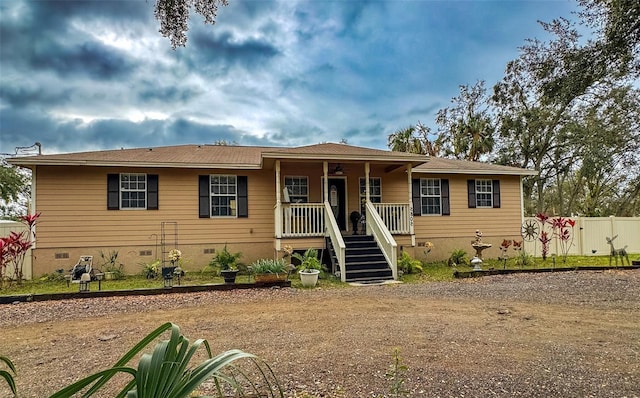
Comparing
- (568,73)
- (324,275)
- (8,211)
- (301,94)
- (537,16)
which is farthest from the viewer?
(8,211)

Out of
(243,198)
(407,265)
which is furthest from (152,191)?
(407,265)

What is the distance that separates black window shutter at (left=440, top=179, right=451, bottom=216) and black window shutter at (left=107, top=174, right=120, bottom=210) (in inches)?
413

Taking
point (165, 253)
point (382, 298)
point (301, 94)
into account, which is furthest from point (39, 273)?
point (301, 94)

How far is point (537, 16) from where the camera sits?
6.91 meters

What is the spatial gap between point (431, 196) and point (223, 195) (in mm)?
7126

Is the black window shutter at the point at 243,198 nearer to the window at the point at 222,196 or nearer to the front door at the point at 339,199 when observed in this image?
the window at the point at 222,196

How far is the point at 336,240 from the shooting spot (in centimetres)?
1001

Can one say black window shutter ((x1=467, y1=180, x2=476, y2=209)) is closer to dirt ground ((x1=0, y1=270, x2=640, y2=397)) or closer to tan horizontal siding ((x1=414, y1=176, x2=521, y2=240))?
tan horizontal siding ((x1=414, y1=176, x2=521, y2=240))

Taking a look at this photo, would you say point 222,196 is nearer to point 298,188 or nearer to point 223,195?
point 223,195

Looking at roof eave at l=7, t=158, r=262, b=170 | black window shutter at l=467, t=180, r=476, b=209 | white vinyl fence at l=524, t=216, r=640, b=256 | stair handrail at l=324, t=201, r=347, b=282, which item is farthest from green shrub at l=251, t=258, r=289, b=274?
white vinyl fence at l=524, t=216, r=640, b=256

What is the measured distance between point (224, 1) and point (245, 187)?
8.31m

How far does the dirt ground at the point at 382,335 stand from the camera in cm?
336

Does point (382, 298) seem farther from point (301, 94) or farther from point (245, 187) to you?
point (301, 94)

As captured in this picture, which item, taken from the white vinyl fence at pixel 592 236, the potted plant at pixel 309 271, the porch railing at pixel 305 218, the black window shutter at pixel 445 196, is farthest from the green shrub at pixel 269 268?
the white vinyl fence at pixel 592 236
